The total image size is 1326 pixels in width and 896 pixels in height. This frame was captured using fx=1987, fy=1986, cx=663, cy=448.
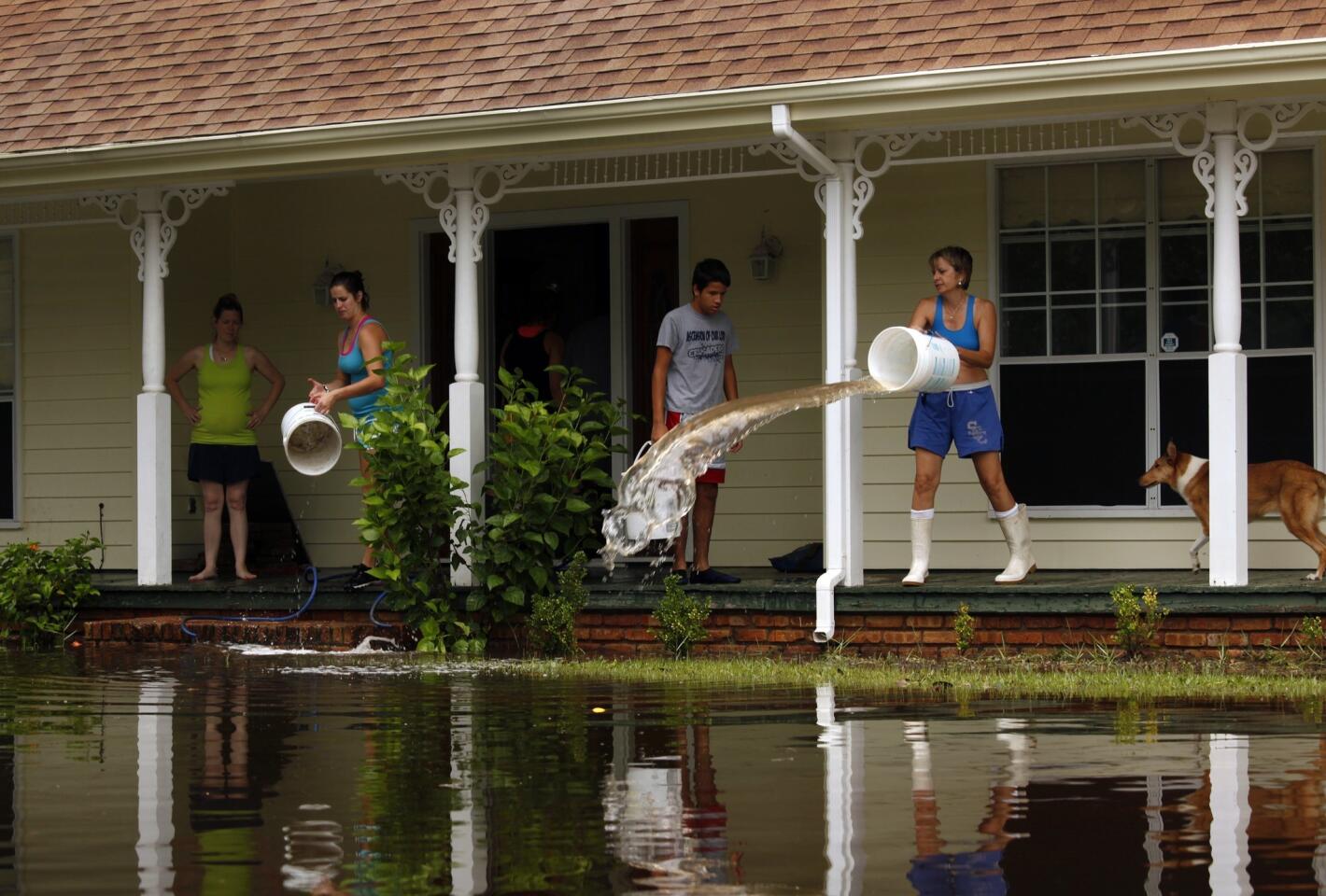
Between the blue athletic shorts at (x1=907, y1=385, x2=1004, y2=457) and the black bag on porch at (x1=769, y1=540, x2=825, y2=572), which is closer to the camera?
the blue athletic shorts at (x1=907, y1=385, x2=1004, y2=457)

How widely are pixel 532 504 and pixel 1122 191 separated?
404 cm

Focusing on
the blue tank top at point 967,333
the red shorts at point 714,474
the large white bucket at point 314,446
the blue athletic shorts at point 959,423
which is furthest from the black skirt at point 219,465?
the blue tank top at point 967,333

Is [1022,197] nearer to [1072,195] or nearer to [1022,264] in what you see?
[1072,195]

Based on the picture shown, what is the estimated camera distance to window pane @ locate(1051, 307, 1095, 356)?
12008 mm

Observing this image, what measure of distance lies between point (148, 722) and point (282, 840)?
2878 millimetres

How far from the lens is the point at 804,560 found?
1237 centimetres

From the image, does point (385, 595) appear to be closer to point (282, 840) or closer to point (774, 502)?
point (774, 502)

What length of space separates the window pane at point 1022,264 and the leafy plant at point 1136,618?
2638 mm

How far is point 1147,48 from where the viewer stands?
10102 mm

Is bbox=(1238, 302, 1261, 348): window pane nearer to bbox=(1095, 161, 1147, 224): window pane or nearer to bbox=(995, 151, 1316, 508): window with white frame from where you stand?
bbox=(995, 151, 1316, 508): window with white frame

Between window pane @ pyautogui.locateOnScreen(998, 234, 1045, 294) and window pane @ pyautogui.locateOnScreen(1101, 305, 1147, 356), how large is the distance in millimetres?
444

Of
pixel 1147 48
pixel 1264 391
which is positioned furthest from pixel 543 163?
pixel 1264 391

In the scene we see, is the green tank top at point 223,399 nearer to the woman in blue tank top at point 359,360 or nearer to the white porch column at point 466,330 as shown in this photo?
the woman in blue tank top at point 359,360

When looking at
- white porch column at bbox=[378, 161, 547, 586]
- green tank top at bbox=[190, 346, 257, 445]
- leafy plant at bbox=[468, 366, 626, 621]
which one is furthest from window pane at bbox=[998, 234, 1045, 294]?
green tank top at bbox=[190, 346, 257, 445]
